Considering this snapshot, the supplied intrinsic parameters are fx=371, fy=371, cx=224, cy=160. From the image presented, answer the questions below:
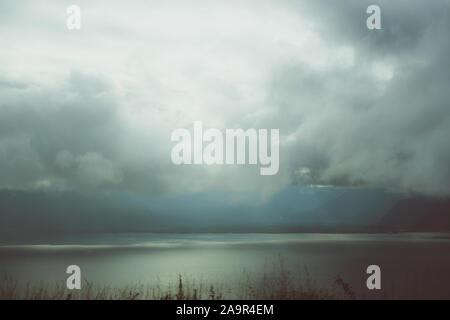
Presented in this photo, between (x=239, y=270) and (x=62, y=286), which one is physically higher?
(x=62, y=286)
